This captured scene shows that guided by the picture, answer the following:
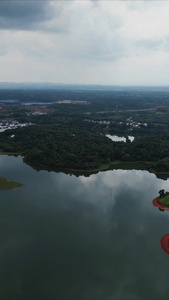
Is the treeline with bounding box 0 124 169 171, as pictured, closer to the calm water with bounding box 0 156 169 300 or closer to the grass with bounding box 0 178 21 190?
the calm water with bounding box 0 156 169 300

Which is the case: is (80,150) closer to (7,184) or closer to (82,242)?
(7,184)

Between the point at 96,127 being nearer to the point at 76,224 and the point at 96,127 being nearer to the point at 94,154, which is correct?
the point at 94,154

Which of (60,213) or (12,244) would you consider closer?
(12,244)

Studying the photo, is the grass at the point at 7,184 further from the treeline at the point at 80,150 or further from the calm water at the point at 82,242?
the treeline at the point at 80,150

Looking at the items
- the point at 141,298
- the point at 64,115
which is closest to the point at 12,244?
the point at 141,298

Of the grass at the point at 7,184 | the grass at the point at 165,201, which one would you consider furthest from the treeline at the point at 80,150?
the grass at the point at 165,201

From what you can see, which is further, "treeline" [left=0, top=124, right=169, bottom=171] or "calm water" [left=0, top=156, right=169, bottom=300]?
"treeline" [left=0, top=124, right=169, bottom=171]

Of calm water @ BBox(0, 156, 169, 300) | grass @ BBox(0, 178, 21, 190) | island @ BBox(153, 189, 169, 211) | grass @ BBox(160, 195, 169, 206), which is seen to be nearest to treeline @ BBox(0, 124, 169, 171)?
calm water @ BBox(0, 156, 169, 300)

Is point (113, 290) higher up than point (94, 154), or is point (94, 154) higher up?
point (94, 154)

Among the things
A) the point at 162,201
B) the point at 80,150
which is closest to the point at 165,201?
the point at 162,201
